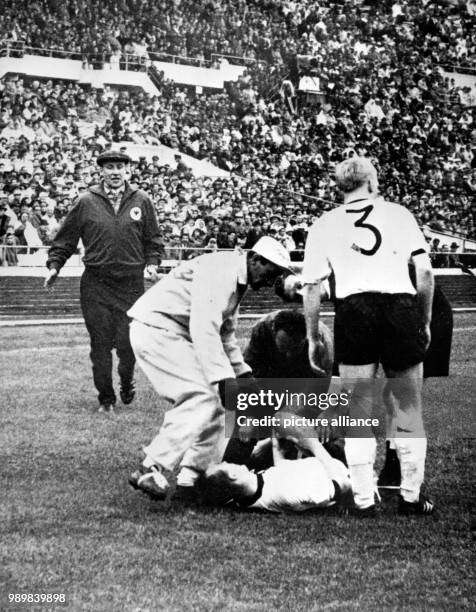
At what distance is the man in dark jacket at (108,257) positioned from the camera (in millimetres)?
6141

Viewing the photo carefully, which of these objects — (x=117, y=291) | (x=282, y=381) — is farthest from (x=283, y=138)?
(x=282, y=381)

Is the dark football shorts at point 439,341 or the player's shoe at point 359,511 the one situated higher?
the dark football shorts at point 439,341

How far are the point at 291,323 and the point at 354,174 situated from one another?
0.75m

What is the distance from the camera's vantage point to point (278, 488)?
3.82m

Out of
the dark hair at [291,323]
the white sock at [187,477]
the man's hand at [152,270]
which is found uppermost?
the dark hair at [291,323]

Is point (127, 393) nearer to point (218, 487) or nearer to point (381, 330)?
point (218, 487)

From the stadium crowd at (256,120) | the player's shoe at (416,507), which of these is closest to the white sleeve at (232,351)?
the player's shoe at (416,507)

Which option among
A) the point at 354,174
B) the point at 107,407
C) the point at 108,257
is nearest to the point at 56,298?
the point at 108,257

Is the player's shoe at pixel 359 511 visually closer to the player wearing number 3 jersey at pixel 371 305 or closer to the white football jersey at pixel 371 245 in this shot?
the player wearing number 3 jersey at pixel 371 305

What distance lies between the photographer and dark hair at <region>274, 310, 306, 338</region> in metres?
4.19

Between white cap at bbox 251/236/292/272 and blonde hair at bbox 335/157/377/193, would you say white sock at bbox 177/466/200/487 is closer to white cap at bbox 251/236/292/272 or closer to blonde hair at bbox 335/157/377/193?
white cap at bbox 251/236/292/272

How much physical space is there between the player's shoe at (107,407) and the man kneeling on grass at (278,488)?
76.8 inches

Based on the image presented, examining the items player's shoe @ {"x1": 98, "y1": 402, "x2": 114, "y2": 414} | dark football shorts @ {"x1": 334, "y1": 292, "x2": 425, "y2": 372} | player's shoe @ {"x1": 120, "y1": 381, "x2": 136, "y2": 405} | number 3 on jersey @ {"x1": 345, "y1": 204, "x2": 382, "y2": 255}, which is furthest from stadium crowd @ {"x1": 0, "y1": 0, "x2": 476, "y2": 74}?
dark football shorts @ {"x1": 334, "y1": 292, "x2": 425, "y2": 372}

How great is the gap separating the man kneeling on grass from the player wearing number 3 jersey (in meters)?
0.15
